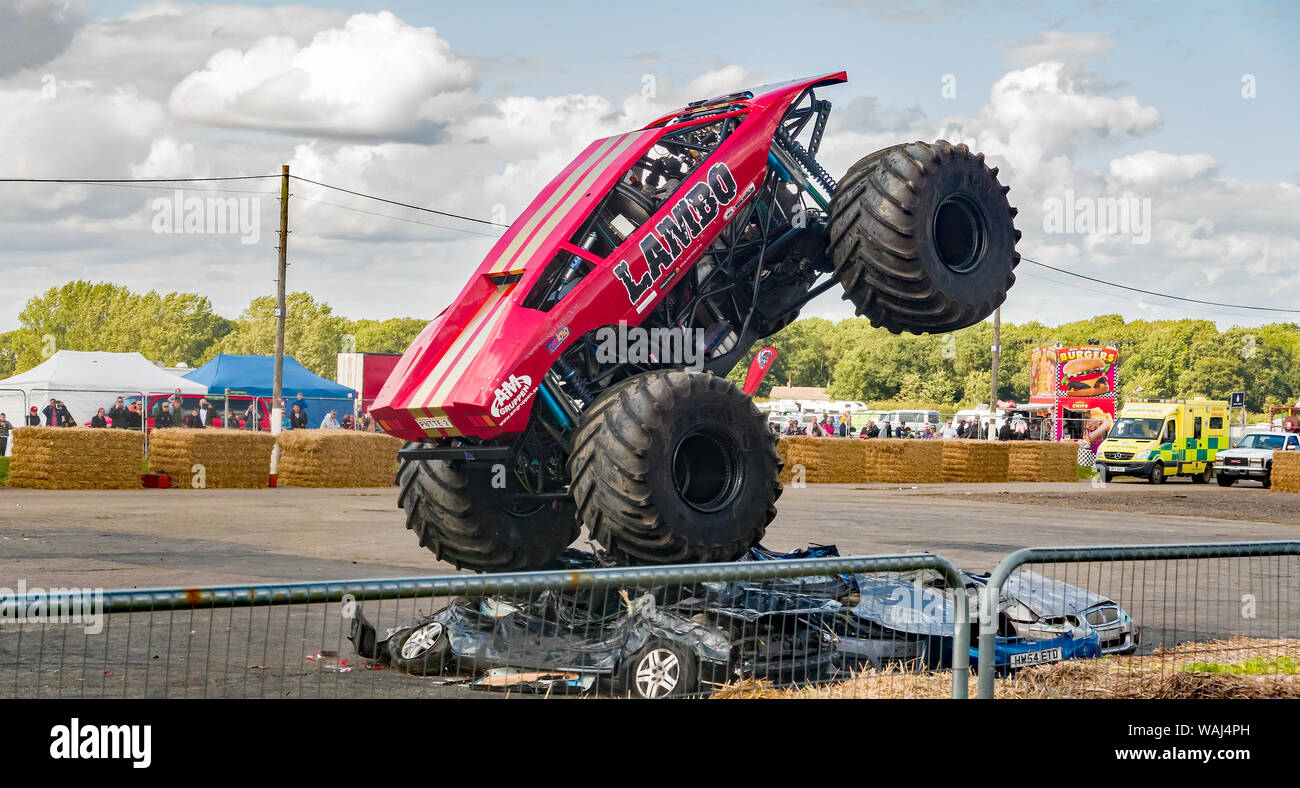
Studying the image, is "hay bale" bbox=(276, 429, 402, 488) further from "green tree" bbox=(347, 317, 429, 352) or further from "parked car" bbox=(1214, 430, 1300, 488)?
"green tree" bbox=(347, 317, 429, 352)

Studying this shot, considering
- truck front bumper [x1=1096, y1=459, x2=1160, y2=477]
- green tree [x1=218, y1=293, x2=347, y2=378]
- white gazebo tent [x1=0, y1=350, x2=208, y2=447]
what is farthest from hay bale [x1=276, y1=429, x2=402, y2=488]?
green tree [x1=218, y1=293, x2=347, y2=378]

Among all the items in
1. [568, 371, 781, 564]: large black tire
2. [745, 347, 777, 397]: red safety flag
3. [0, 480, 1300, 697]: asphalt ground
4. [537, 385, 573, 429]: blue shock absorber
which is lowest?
[0, 480, 1300, 697]: asphalt ground

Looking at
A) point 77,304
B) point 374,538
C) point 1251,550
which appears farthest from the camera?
point 77,304

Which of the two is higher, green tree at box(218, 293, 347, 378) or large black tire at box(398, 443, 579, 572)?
green tree at box(218, 293, 347, 378)

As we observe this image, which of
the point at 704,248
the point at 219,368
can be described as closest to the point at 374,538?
the point at 704,248

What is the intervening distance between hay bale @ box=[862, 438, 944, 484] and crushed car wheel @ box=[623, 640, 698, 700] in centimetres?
2740

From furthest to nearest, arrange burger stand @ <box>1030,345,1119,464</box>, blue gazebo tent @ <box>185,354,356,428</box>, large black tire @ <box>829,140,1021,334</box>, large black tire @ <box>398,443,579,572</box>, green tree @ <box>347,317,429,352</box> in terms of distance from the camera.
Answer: green tree @ <box>347,317,429,352</box> < burger stand @ <box>1030,345,1119,464</box> < blue gazebo tent @ <box>185,354,356,428</box> < large black tire @ <box>829,140,1021,334</box> < large black tire @ <box>398,443,579,572</box>

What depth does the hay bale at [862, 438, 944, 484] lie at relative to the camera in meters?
33.3

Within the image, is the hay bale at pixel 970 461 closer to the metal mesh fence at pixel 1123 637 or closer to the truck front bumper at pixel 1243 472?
the truck front bumper at pixel 1243 472

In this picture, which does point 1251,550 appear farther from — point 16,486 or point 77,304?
point 77,304

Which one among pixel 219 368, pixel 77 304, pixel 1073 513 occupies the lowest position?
pixel 1073 513

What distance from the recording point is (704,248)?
8734 millimetres
